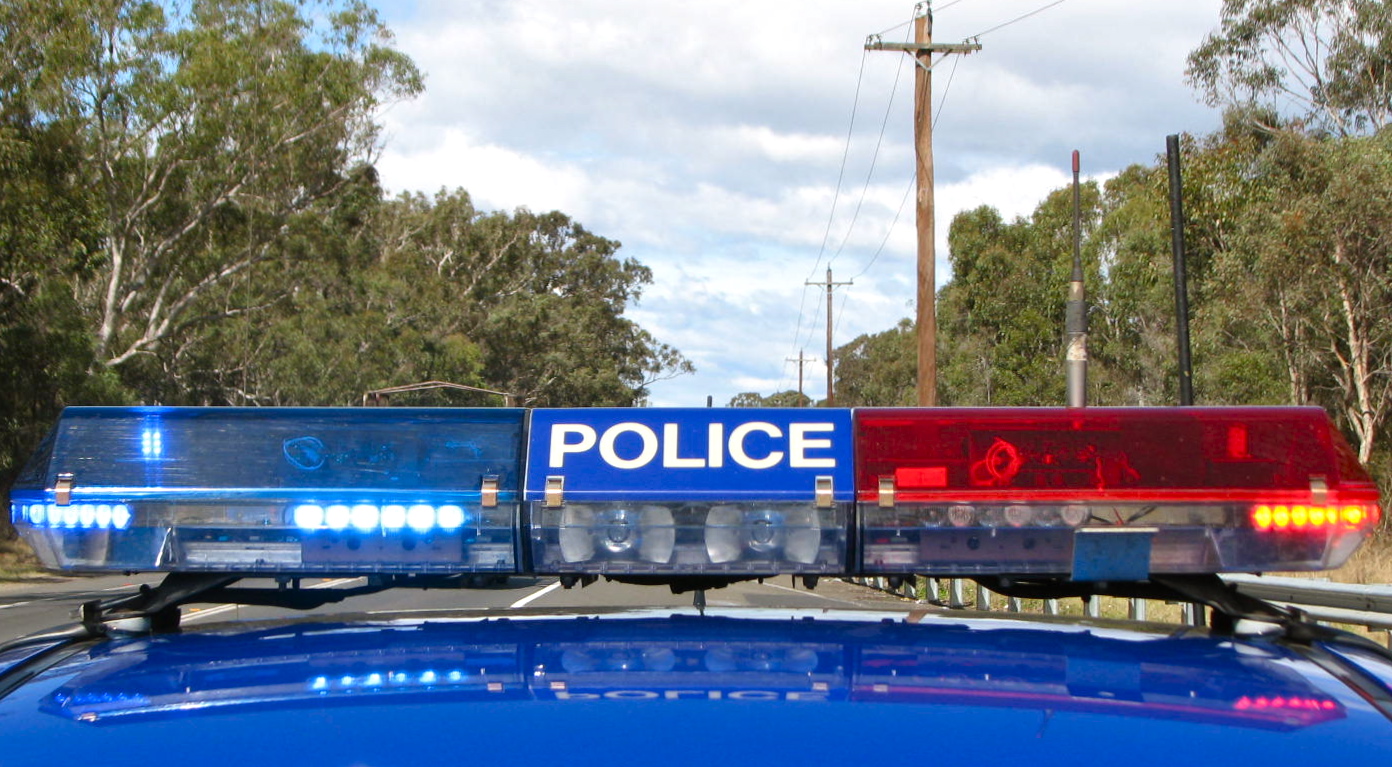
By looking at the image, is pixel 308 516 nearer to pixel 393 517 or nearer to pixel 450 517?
pixel 393 517

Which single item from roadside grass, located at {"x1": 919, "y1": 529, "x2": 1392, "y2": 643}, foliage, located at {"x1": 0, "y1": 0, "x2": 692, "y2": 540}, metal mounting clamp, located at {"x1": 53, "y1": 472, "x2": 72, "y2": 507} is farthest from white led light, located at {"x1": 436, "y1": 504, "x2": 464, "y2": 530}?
foliage, located at {"x1": 0, "y1": 0, "x2": 692, "y2": 540}

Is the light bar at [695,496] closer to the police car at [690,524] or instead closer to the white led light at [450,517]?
the police car at [690,524]

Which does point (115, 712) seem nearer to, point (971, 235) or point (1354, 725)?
point (1354, 725)

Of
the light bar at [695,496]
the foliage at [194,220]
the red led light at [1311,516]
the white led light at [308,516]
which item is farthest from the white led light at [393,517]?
the foliage at [194,220]

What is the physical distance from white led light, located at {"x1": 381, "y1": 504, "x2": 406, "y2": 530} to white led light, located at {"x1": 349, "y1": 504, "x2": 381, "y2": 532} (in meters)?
0.01

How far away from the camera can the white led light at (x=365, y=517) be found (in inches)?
108

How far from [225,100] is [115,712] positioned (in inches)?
1582

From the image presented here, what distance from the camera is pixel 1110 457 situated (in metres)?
2.78

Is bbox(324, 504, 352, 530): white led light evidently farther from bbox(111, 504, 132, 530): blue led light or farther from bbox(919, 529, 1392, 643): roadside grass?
bbox(919, 529, 1392, 643): roadside grass

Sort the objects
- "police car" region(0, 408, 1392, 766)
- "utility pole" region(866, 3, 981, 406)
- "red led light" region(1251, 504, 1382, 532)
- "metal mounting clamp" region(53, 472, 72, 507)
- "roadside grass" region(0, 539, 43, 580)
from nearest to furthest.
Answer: "police car" region(0, 408, 1392, 766), "red led light" region(1251, 504, 1382, 532), "metal mounting clamp" region(53, 472, 72, 507), "utility pole" region(866, 3, 981, 406), "roadside grass" region(0, 539, 43, 580)

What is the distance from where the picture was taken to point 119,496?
9.22ft

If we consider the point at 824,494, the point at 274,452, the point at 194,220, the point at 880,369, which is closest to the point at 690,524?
the point at 824,494

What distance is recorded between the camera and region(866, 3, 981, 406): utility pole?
75.7 feet

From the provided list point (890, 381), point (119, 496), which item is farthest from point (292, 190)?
point (890, 381)
